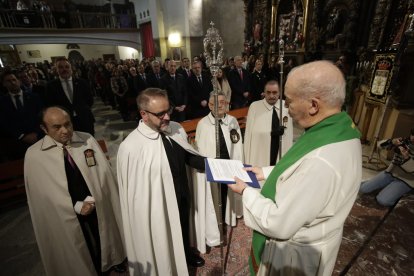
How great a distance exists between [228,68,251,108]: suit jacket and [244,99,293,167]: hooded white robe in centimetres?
318

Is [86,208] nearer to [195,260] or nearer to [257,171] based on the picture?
[195,260]

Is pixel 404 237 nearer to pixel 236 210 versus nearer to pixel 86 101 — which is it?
pixel 236 210

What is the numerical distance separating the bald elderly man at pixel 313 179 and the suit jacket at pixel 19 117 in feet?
15.1

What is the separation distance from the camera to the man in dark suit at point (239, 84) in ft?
22.4

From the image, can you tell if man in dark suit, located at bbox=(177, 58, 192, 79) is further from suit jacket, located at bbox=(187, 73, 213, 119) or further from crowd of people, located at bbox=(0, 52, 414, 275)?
crowd of people, located at bbox=(0, 52, 414, 275)

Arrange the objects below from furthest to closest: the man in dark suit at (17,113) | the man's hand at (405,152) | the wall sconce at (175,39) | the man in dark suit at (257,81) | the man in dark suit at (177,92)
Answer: the wall sconce at (175,39) < the man in dark suit at (257,81) < the man in dark suit at (177,92) < the man in dark suit at (17,113) < the man's hand at (405,152)

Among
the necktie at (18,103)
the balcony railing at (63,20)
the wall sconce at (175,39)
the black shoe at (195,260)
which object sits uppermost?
the balcony railing at (63,20)

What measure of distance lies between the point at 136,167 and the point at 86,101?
355cm

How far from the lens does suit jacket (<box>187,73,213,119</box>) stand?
6457 millimetres

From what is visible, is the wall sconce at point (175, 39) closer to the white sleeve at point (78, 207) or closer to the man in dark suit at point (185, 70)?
the man in dark suit at point (185, 70)

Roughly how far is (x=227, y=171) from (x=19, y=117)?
4.33 meters

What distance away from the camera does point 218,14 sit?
14.4m

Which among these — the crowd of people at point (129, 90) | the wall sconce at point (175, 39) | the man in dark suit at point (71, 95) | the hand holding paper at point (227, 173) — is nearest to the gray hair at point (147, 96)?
the hand holding paper at point (227, 173)

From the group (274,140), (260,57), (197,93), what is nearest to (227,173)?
(274,140)
